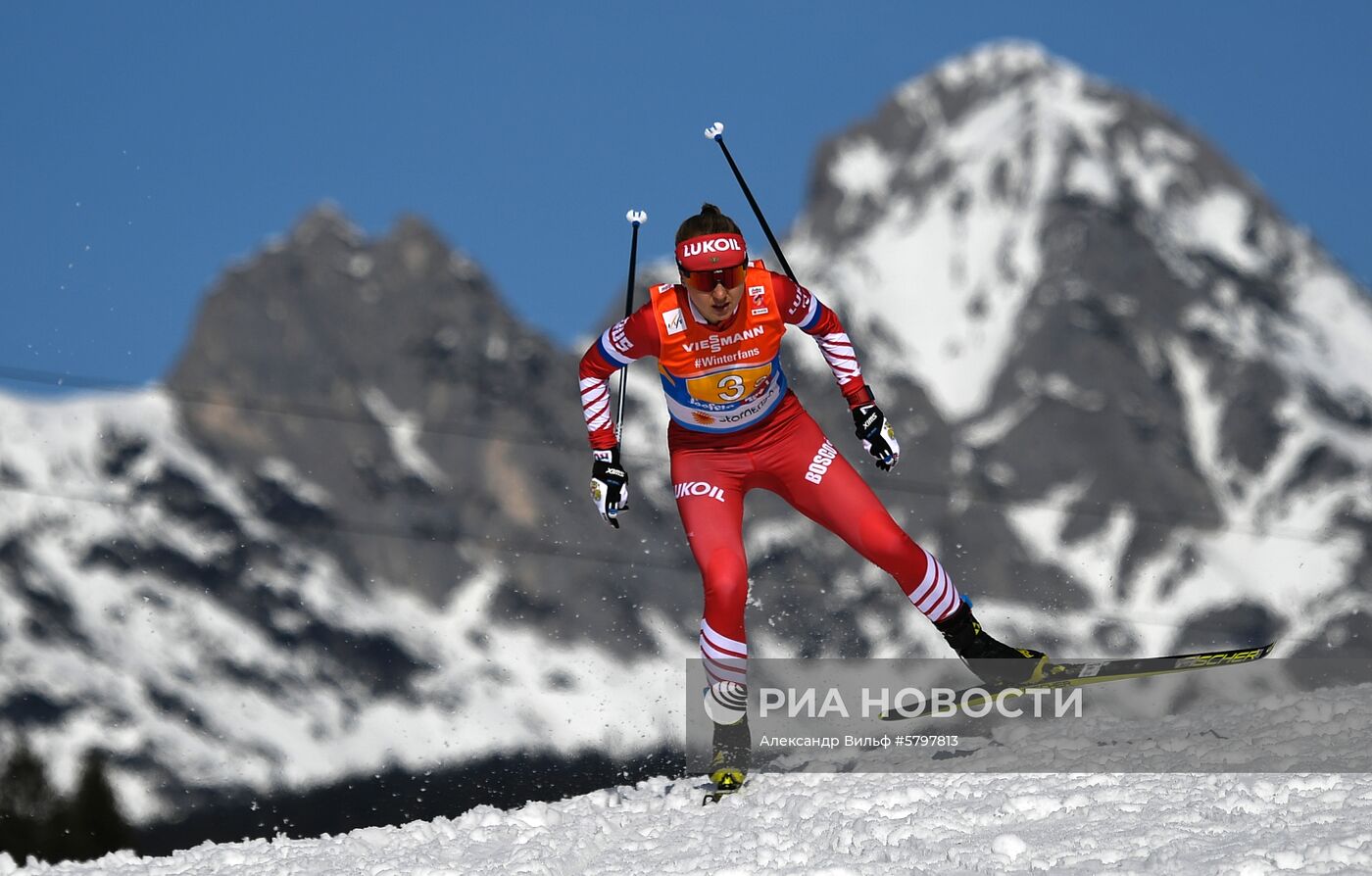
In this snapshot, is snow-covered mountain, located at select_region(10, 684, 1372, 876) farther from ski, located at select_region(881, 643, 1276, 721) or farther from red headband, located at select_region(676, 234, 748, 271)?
red headband, located at select_region(676, 234, 748, 271)

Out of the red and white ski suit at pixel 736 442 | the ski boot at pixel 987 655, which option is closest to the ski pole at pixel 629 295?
the red and white ski suit at pixel 736 442

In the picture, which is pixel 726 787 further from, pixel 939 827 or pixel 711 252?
pixel 711 252

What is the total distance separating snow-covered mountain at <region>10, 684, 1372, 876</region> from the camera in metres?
6.30

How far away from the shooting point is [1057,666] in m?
9.23

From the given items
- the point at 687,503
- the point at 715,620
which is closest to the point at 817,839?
the point at 715,620

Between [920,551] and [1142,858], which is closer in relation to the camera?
[1142,858]

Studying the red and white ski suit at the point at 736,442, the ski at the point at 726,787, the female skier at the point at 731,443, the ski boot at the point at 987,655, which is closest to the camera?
the female skier at the point at 731,443

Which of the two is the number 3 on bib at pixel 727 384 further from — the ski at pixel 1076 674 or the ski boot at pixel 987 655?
the ski at pixel 1076 674

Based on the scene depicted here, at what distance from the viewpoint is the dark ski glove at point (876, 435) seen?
28.9 ft

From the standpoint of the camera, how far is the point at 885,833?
23.4ft

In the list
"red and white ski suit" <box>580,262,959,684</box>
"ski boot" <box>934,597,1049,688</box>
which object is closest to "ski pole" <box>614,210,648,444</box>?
"red and white ski suit" <box>580,262,959,684</box>

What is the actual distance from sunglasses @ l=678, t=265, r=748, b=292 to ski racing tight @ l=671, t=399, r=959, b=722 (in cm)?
93

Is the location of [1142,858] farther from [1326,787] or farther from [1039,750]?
[1039,750]

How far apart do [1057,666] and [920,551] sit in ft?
3.93
